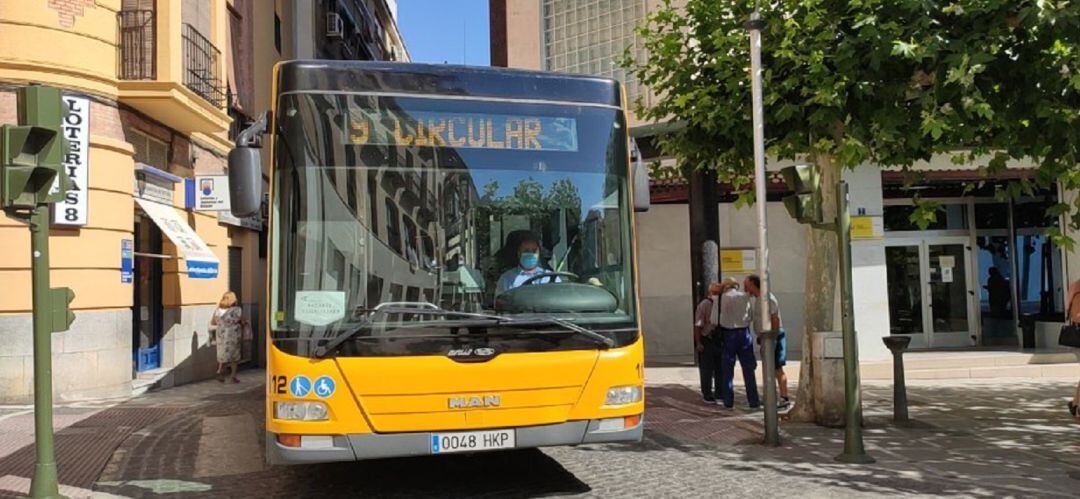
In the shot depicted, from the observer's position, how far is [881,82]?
8078 millimetres

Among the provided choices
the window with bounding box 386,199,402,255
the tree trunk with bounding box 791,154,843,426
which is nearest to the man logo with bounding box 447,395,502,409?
the window with bounding box 386,199,402,255

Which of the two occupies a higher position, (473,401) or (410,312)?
(410,312)

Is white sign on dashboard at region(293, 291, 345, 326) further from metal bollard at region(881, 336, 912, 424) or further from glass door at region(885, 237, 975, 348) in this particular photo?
glass door at region(885, 237, 975, 348)

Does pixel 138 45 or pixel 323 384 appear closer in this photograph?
pixel 323 384

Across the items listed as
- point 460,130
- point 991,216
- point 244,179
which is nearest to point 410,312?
point 460,130

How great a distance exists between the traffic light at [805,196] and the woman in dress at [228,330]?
1041cm

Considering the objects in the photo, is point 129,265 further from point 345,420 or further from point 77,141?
point 345,420

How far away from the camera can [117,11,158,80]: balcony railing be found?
13.2 metres

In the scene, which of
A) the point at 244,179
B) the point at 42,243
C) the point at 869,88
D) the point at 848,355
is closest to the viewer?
the point at 244,179

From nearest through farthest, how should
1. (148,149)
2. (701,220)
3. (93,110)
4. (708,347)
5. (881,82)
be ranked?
(881,82) → (708,347) → (93,110) → (148,149) → (701,220)

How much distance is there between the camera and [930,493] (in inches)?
247

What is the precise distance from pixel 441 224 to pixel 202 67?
38.5 ft

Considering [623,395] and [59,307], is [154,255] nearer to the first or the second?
[59,307]

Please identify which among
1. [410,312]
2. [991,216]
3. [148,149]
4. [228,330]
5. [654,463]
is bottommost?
[654,463]
